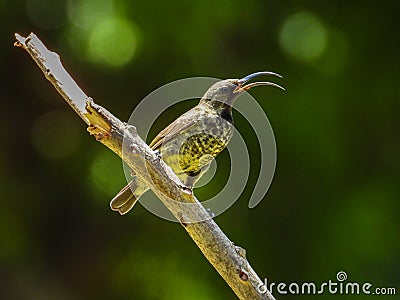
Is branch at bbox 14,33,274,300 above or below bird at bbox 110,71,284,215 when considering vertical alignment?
below

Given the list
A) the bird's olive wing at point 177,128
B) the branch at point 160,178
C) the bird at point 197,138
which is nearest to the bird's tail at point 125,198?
the bird at point 197,138

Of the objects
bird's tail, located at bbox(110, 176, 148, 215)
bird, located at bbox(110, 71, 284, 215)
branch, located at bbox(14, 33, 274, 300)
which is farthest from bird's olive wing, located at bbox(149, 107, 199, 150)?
branch, located at bbox(14, 33, 274, 300)

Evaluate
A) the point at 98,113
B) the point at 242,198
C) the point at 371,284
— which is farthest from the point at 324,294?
the point at 98,113

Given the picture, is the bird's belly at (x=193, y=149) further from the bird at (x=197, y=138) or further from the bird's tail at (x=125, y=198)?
the bird's tail at (x=125, y=198)

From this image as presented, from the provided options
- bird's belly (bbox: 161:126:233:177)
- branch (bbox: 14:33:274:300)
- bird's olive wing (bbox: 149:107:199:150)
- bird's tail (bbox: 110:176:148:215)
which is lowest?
branch (bbox: 14:33:274:300)

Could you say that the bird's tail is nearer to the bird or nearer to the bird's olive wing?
the bird

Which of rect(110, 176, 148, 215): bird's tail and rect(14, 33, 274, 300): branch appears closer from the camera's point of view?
rect(14, 33, 274, 300): branch

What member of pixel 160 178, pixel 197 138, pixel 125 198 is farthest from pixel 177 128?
pixel 160 178

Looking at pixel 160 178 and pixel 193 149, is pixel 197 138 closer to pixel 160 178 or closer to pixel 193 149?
pixel 193 149
